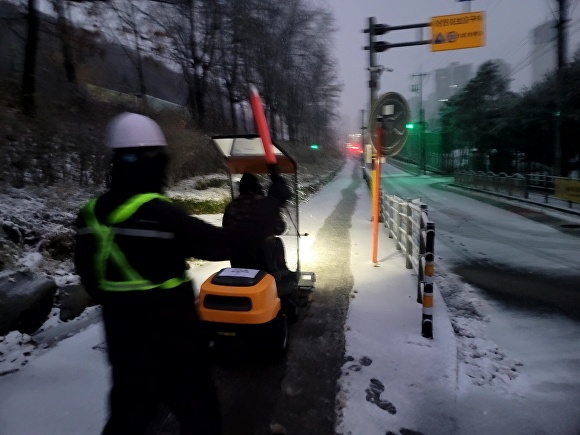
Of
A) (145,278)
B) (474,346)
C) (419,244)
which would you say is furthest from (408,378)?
(145,278)

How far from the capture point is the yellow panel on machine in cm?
353

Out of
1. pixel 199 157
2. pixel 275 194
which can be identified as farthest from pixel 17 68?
pixel 275 194

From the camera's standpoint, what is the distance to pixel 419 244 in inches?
221

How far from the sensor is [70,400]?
11.0ft

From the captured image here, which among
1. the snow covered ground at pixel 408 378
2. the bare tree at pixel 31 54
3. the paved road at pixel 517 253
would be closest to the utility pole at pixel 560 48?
the paved road at pixel 517 253

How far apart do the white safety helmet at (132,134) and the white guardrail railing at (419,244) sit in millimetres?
3549

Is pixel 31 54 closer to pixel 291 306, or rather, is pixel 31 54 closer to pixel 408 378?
pixel 291 306

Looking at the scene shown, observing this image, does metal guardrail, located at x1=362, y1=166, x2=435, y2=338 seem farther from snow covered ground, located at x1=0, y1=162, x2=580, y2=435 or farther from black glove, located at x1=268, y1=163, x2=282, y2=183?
black glove, located at x1=268, y1=163, x2=282, y2=183

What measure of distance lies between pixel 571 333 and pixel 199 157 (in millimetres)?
15624

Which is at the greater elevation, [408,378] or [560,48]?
[560,48]

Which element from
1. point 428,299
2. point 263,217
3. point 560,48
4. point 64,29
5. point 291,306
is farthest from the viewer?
point 560,48

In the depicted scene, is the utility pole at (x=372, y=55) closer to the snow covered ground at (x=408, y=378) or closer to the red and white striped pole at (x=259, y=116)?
the snow covered ground at (x=408, y=378)

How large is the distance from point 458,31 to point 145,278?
1332 centimetres

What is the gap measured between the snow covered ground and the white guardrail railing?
12.1 inches
